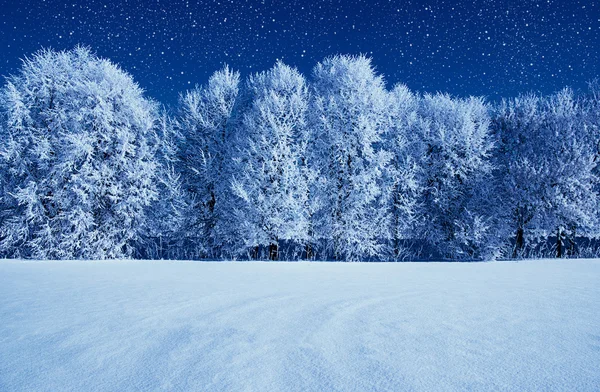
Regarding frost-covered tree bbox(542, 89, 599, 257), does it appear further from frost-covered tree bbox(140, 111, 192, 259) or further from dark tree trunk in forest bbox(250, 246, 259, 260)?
frost-covered tree bbox(140, 111, 192, 259)

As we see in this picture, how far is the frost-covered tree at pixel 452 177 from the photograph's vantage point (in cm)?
1716

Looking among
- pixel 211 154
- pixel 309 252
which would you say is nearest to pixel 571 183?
pixel 309 252

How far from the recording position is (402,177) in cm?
1645

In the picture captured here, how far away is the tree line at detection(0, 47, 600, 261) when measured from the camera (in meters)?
14.4

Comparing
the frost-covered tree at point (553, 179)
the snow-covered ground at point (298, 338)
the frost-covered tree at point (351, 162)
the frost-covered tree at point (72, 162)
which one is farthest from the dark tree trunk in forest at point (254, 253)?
the frost-covered tree at point (553, 179)

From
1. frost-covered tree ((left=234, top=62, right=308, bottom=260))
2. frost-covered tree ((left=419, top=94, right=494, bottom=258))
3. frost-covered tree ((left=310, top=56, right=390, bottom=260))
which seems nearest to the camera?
frost-covered tree ((left=234, top=62, right=308, bottom=260))

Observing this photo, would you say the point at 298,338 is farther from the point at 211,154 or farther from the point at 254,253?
the point at 211,154

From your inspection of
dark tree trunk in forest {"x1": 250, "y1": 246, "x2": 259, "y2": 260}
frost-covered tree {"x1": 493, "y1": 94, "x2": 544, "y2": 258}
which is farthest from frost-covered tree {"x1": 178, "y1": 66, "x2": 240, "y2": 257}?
frost-covered tree {"x1": 493, "y1": 94, "x2": 544, "y2": 258}

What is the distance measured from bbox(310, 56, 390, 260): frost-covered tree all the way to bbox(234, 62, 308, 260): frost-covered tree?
104cm

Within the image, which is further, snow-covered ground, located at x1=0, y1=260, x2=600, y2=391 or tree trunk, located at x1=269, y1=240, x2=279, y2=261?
tree trunk, located at x1=269, y1=240, x2=279, y2=261

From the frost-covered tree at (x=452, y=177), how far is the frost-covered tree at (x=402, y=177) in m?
0.51

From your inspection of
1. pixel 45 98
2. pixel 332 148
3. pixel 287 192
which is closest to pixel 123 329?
pixel 287 192

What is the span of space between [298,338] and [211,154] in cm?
1557

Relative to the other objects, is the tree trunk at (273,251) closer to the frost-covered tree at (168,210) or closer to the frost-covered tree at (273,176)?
the frost-covered tree at (273,176)
